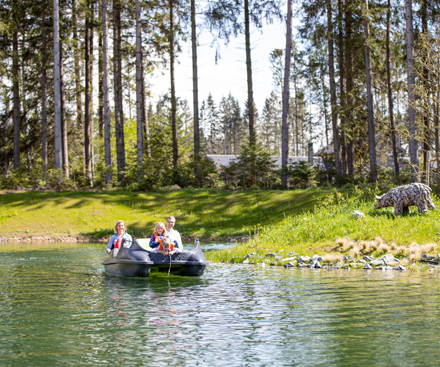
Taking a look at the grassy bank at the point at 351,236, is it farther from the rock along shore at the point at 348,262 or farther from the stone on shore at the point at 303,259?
the stone on shore at the point at 303,259

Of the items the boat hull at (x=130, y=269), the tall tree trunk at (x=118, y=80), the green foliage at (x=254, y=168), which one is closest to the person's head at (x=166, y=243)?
the boat hull at (x=130, y=269)

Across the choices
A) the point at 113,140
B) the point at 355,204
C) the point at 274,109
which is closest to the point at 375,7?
the point at 355,204

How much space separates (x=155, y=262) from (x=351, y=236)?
6109mm

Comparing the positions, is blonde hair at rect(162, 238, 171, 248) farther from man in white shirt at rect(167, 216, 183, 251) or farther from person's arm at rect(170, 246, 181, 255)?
man in white shirt at rect(167, 216, 183, 251)

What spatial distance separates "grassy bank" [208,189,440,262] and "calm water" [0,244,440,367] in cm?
200

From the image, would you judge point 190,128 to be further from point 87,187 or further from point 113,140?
point 87,187

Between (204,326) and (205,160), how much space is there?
23405 mm

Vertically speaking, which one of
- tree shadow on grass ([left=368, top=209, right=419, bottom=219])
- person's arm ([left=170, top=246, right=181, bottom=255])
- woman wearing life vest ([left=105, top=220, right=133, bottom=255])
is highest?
tree shadow on grass ([left=368, top=209, right=419, bottom=219])

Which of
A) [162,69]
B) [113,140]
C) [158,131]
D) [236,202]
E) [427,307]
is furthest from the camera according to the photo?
[113,140]

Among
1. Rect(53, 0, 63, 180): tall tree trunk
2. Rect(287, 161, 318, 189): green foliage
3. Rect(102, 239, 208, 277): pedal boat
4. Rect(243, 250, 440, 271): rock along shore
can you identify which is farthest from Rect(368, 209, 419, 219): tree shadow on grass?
Rect(53, 0, 63, 180): tall tree trunk

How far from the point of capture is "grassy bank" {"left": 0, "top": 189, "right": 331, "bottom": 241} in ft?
73.0

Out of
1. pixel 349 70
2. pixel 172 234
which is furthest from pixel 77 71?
pixel 172 234

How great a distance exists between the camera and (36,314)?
6.98 metres

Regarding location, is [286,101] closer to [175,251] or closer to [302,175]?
[302,175]
